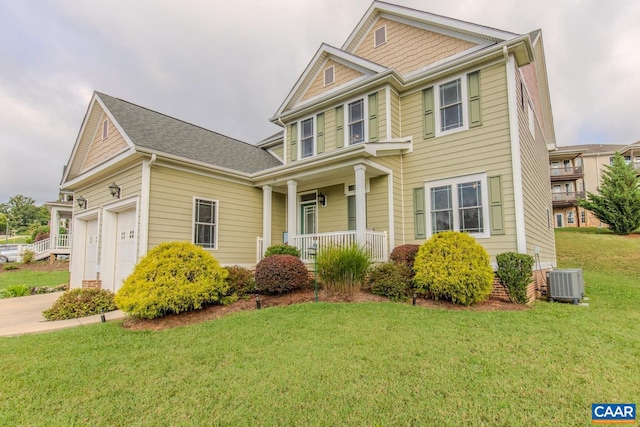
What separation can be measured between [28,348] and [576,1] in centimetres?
1579

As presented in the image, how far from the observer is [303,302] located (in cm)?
646

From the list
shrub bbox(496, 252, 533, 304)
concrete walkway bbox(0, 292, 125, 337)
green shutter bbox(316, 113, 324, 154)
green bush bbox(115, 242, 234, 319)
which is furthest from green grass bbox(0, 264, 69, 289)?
shrub bbox(496, 252, 533, 304)

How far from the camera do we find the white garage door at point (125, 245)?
28.8 feet

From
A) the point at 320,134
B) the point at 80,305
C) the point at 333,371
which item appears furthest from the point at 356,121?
the point at 80,305

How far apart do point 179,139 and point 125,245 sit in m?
3.55

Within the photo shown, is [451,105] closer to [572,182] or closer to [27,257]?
[27,257]

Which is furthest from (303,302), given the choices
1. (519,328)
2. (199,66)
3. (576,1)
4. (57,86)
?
(57,86)

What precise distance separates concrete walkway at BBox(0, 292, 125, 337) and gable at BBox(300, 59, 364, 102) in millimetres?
8985

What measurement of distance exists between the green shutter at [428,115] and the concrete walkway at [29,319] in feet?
28.6

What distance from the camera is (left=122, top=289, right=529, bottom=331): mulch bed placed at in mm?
5807

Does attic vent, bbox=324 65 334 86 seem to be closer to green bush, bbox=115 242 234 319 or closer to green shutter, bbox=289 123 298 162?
green shutter, bbox=289 123 298 162

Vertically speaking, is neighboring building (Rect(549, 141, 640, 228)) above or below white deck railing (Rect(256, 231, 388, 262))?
above

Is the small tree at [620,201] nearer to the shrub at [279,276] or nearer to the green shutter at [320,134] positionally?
the green shutter at [320,134]

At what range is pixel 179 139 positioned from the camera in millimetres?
10023
